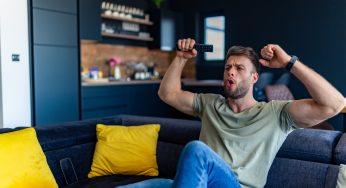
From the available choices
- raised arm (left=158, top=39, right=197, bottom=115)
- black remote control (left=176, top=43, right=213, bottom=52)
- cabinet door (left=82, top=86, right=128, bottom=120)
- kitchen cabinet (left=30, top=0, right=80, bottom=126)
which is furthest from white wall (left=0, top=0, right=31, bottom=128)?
black remote control (left=176, top=43, right=213, bottom=52)

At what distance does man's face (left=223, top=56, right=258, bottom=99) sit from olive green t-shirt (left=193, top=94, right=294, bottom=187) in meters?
0.10

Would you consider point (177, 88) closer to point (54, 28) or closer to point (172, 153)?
point (172, 153)

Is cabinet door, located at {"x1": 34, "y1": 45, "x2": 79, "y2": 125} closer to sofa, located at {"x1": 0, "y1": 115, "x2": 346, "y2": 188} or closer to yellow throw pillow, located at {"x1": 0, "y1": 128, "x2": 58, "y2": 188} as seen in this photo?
sofa, located at {"x1": 0, "y1": 115, "x2": 346, "y2": 188}

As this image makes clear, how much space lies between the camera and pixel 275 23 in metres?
5.48

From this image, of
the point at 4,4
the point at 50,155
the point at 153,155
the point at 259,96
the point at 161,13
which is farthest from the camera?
the point at 161,13

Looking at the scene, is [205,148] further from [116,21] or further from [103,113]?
[116,21]

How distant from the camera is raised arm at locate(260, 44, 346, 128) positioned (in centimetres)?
151

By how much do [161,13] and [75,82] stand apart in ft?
6.89

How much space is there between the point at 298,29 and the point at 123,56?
8.74 ft

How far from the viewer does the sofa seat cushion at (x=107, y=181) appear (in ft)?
6.54

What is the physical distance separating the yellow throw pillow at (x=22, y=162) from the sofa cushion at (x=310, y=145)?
119cm

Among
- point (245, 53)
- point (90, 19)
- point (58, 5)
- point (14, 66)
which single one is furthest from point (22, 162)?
point (90, 19)

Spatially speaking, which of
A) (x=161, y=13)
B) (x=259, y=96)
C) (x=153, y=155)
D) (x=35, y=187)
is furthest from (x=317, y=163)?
(x=161, y=13)

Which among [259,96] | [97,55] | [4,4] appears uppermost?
[4,4]
